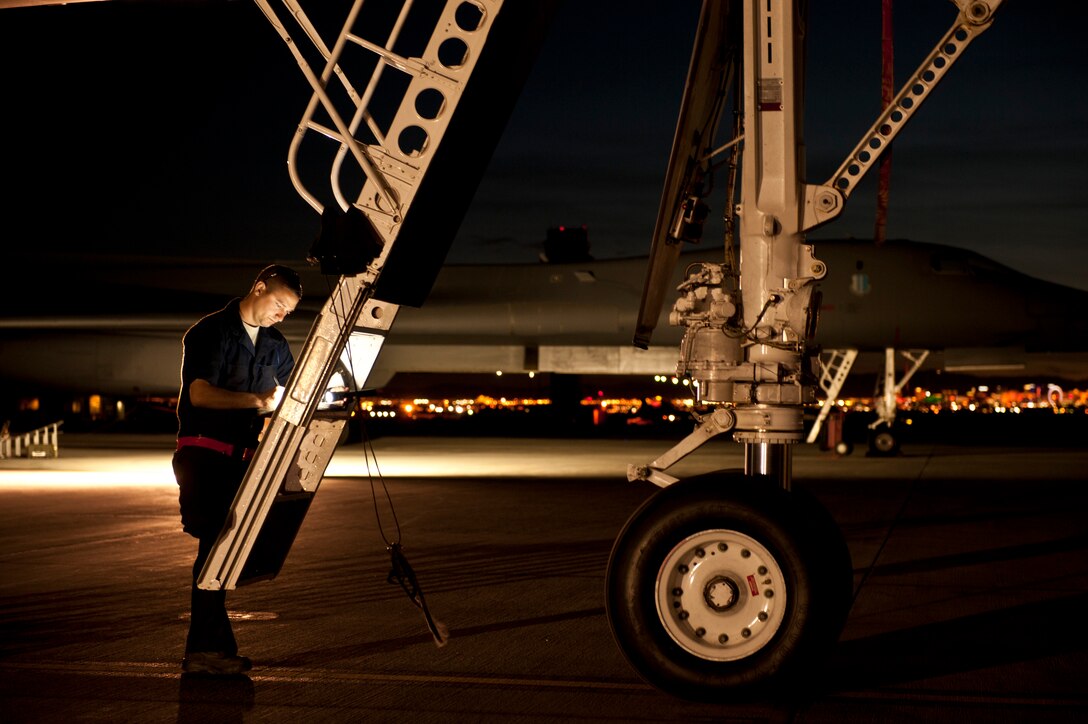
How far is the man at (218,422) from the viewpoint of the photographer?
185 inches

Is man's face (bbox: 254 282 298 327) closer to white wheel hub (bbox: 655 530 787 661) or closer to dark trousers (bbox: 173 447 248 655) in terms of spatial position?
dark trousers (bbox: 173 447 248 655)

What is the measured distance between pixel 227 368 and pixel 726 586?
2399mm

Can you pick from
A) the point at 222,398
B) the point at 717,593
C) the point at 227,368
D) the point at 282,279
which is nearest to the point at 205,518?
the point at 222,398

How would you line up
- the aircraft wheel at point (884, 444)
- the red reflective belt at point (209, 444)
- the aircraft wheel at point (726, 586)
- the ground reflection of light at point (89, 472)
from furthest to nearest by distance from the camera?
the aircraft wheel at point (884, 444) < the ground reflection of light at point (89, 472) < the red reflective belt at point (209, 444) < the aircraft wheel at point (726, 586)

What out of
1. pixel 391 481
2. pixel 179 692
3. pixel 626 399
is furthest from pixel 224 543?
pixel 626 399

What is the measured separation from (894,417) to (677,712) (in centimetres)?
1681

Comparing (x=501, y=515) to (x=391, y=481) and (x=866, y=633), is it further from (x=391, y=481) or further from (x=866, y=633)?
(x=866, y=633)

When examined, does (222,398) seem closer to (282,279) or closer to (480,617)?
(282,279)

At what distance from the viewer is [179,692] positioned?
441cm

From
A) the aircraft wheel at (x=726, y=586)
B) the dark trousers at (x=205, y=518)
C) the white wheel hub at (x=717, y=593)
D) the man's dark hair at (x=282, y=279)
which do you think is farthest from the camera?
the man's dark hair at (x=282, y=279)

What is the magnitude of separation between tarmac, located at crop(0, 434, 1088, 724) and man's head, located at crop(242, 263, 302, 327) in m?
1.23

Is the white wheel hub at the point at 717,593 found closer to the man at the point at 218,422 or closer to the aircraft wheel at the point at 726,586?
the aircraft wheel at the point at 726,586

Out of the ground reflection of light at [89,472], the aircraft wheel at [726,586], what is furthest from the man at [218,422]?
the ground reflection of light at [89,472]

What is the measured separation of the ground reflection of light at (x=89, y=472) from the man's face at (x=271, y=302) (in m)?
9.27
